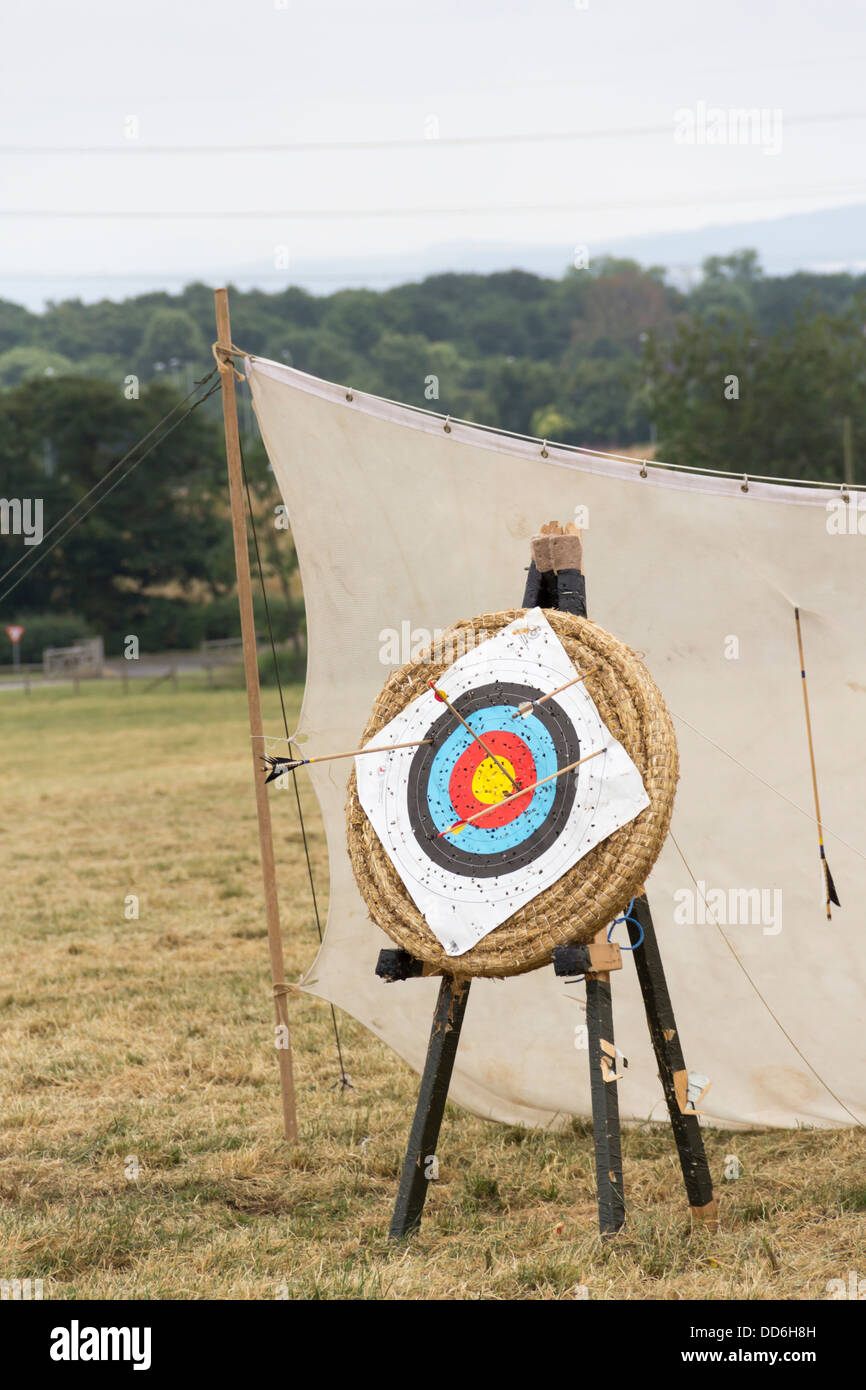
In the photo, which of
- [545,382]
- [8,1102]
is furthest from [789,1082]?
[545,382]

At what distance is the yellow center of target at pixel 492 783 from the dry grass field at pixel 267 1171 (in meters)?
1.27

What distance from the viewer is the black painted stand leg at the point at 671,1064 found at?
3797mm

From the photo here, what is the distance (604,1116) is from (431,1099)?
0.53 meters

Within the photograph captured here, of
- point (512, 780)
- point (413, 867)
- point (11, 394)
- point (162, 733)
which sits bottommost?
point (162, 733)

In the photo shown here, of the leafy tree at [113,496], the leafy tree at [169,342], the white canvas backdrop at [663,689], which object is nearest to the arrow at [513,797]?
the white canvas backdrop at [663,689]

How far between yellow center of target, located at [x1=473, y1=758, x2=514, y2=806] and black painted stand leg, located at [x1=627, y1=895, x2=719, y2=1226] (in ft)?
1.65

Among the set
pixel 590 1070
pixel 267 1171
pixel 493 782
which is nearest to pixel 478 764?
pixel 493 782

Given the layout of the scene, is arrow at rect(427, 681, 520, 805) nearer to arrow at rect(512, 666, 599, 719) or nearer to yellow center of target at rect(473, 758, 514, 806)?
yellow center of target at rect(473, 758, 514, 806)

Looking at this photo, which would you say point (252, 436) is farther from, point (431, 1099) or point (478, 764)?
point (431, 1099)

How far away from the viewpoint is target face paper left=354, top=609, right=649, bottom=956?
3656 millimetres

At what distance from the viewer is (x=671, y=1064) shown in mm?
3826

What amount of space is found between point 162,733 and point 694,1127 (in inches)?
668

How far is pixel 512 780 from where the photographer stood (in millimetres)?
3842
